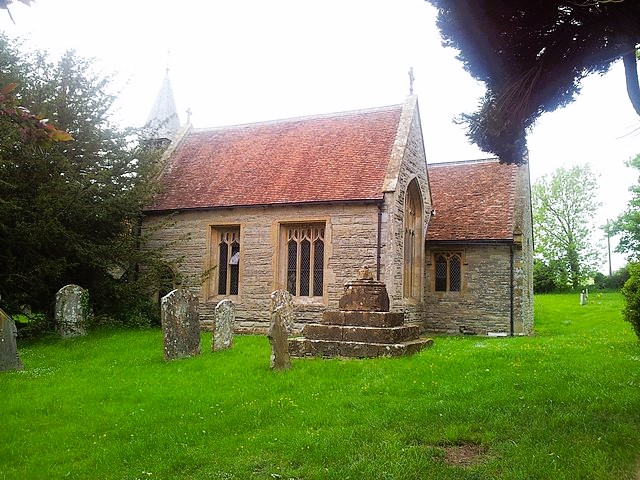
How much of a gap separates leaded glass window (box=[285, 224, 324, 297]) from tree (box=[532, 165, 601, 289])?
30.2 meters

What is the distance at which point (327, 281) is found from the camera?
56.4 ft

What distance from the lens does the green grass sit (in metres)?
5.16

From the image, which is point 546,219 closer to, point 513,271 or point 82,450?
point 513,271

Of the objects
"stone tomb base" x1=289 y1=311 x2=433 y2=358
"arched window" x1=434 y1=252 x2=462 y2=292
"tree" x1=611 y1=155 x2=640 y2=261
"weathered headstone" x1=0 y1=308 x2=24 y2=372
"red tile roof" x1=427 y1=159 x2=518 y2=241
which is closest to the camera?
"weathered headstone" x1=0 y1=308 x2=24 y2=372

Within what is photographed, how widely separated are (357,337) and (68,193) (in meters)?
9.66

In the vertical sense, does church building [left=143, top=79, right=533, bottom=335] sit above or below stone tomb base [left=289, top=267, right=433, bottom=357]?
above

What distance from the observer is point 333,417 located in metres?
6.74

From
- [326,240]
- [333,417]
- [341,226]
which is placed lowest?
[333,417]

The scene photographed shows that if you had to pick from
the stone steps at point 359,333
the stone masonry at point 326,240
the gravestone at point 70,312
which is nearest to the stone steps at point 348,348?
the stone steps at point 359,333

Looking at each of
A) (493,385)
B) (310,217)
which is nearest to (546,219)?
(310,217)

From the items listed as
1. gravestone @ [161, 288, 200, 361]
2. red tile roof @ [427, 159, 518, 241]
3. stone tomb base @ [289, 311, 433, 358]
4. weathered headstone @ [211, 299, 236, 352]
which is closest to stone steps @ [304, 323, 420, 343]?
stone tomb base @ [289, 311, 433, 358]

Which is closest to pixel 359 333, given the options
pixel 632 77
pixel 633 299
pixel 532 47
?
pixel 633 299

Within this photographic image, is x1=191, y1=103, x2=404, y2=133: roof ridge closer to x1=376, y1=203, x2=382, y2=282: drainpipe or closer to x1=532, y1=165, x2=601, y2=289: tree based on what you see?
x1=376, y1=203, x2=382, y2=282: drainpipe

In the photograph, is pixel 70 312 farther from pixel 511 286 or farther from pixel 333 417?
pixel 511 286
